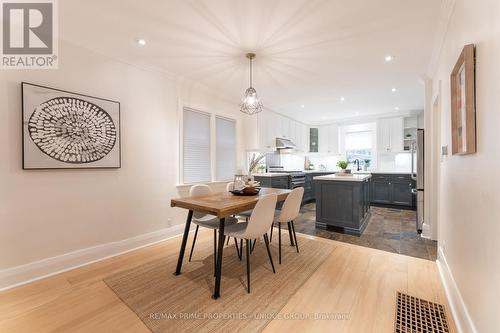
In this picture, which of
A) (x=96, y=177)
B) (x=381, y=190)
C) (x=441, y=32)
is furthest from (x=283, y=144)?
(x=96, y=177)

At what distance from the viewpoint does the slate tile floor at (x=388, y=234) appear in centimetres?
291

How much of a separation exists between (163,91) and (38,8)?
1.54 m

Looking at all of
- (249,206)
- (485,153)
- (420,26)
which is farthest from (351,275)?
(420,26)

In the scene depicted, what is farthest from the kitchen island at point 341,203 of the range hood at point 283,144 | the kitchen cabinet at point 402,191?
the kitchen cabinet at point 402,191

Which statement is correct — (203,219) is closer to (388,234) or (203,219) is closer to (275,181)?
(275,181)

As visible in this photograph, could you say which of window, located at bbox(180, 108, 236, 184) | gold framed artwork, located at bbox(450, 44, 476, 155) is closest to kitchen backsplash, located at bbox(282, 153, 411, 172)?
window, located at bbox(180, 108, 236, 184)

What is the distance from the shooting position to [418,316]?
1.68 metres

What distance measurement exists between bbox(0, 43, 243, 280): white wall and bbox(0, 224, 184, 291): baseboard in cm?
6

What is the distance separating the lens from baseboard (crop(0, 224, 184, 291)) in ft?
6.89

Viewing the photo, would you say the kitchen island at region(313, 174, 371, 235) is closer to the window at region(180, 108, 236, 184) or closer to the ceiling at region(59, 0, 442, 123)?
the ceiling at region(59, 0, 442, 123)

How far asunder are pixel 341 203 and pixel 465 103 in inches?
95.8

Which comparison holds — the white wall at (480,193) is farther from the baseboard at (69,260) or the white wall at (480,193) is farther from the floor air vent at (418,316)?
the baseboard at (69,260)

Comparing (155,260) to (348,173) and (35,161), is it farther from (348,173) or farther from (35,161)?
(348,173)

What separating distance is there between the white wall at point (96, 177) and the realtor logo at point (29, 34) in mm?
99
